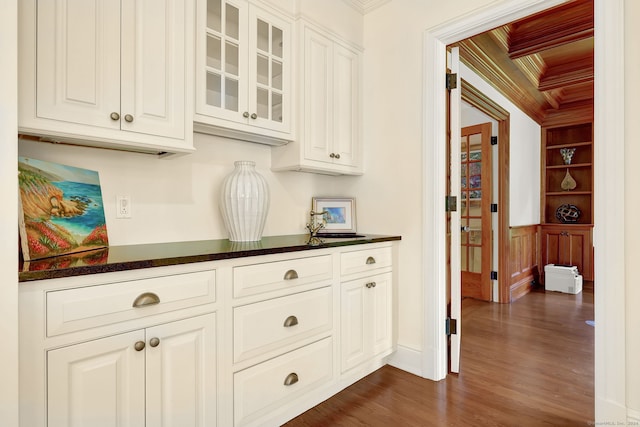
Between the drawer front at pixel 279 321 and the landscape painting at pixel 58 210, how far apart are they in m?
0.72

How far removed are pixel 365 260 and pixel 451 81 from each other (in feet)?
4.32

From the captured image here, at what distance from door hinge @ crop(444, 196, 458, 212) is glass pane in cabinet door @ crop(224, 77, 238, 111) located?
4.75 feet

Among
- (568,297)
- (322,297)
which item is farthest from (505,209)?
(322,297)

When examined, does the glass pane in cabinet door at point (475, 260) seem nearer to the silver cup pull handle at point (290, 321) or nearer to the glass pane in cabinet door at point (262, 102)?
the silver cup pull handle at point (290, 321)

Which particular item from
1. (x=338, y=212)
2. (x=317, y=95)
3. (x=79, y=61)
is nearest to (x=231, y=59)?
(x=317, y=95)

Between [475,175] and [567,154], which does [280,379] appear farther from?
[567,154]

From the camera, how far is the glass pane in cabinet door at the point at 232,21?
1791 millimetres

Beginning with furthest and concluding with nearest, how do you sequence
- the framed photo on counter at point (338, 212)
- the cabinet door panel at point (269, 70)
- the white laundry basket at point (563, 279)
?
the white laundry basket at point (563, 279), the framed photo on counter at point (338, 212), the cabinet door panel at point (269, 70)

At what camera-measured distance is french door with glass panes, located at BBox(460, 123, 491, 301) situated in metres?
4.06

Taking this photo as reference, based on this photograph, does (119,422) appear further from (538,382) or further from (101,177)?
(538,382)

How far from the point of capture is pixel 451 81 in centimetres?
224

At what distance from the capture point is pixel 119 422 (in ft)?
3.83

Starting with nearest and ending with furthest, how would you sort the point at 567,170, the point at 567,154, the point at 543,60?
1. the point at 543,60
2. the point at 567,154
3. the point at 567,170
